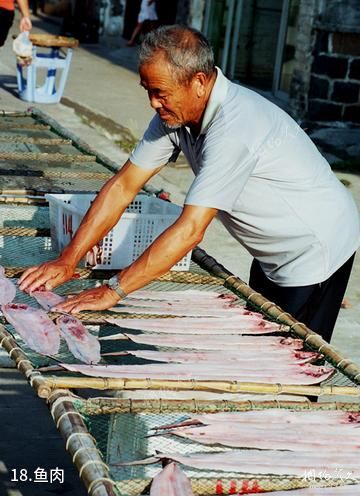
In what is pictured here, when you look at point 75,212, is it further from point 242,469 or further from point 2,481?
point 242,469

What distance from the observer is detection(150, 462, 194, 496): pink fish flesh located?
94.8 inches

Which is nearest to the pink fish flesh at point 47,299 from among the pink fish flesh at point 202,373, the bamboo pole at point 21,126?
the pink fish flesh at point 202,373

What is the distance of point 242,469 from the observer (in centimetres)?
258

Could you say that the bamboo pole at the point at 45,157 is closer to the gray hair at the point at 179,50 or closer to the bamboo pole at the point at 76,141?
the bamboo pole at the point at 76,141

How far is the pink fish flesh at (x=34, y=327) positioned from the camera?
125 inches

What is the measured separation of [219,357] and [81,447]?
0.80m

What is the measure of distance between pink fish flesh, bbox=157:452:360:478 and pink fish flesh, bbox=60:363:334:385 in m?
0.41

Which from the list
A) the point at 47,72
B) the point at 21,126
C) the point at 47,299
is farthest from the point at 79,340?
the point at 47,72

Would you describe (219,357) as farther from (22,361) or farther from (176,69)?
(176,69)

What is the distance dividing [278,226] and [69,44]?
826 cm

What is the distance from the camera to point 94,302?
347 centimetres

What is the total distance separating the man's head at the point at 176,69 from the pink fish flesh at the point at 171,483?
50.4 inches

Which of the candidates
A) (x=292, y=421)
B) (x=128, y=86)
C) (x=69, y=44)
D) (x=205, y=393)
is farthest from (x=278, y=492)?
(x=128, y=86)

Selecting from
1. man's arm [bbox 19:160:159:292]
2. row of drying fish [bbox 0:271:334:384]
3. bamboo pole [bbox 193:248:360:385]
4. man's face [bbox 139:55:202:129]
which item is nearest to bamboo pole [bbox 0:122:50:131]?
bamboo pole [bbox 193:248:360:385]
